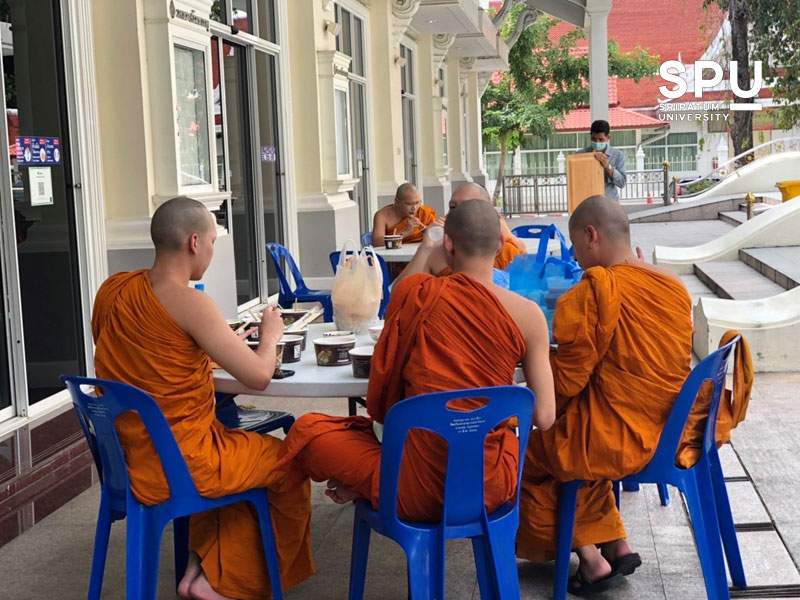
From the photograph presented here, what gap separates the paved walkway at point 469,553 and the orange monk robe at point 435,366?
2.37ft

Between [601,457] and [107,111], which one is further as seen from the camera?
[107,111]

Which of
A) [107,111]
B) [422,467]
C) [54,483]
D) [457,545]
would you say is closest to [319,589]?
[457,545]

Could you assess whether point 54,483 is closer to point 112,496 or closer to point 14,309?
point 14,309

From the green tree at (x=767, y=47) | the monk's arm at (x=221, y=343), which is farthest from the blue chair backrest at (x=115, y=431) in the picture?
the green tree at (x=767, y=47)

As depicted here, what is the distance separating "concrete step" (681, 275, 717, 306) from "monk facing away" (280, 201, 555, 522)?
24.2ft

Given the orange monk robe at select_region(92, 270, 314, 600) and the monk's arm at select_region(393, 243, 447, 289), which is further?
the monk's arm at select_region(393, 243, 447, 289)

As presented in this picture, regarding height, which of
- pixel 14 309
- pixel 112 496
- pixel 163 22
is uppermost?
pixel 163 22

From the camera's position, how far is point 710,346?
6.80 meters

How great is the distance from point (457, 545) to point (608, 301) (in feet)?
4.11

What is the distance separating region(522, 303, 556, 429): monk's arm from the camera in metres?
2.82

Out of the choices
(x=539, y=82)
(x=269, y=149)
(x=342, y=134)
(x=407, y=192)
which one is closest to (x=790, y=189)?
(x=342, y=134)

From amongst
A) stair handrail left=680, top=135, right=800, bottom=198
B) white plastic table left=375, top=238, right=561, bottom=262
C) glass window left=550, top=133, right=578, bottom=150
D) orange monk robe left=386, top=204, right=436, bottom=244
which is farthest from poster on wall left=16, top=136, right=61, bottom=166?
glass window left=550, top=133, right=578, bottom=150

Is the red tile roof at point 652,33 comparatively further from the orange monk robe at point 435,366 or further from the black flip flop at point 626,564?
the orange monk robe at point 435,366

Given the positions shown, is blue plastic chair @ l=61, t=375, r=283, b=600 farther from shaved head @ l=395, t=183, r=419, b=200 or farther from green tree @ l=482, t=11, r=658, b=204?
green tree @ l=482, t=11, r=658, b=204
